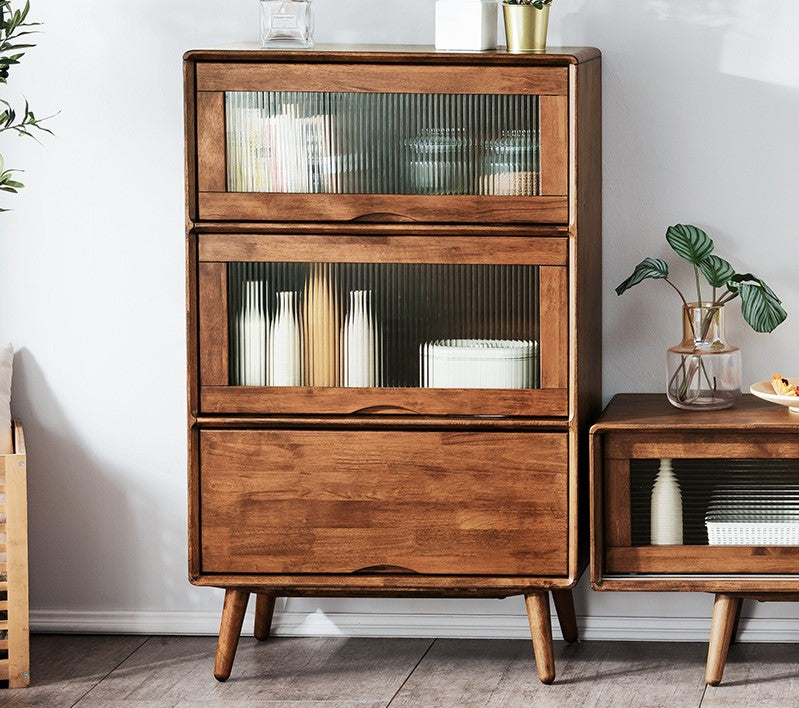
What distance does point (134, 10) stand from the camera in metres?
3.05

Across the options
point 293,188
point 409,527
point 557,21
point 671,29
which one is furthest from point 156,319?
point 671,29

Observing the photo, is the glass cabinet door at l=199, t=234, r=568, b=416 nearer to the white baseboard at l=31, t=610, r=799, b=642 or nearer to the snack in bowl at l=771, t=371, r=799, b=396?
the snack in bowl at l=771, t=371, r=799, b=396

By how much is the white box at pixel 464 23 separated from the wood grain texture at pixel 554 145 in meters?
0.20

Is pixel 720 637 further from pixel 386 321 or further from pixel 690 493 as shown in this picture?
pixel 386 321

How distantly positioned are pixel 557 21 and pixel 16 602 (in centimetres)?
186

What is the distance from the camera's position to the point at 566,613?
9.81 feet

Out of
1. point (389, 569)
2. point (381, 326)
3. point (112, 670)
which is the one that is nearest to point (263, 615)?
point (112, 670)

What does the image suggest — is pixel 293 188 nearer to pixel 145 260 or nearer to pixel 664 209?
pixel 145 260

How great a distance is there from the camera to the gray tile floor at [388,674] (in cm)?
271

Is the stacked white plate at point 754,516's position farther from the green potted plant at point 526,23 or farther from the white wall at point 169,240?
the green potted plant at point 526,23

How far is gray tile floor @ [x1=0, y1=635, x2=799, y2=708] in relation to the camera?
271 centimetres

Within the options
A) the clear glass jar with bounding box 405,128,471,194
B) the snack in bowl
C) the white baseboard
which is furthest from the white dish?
the clear glass jar with bounding box 405,128,471,194

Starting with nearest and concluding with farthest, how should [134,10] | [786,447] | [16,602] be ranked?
[786,447] → [16,602] → [134,10]

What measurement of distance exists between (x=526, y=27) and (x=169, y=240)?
1.06 metres
